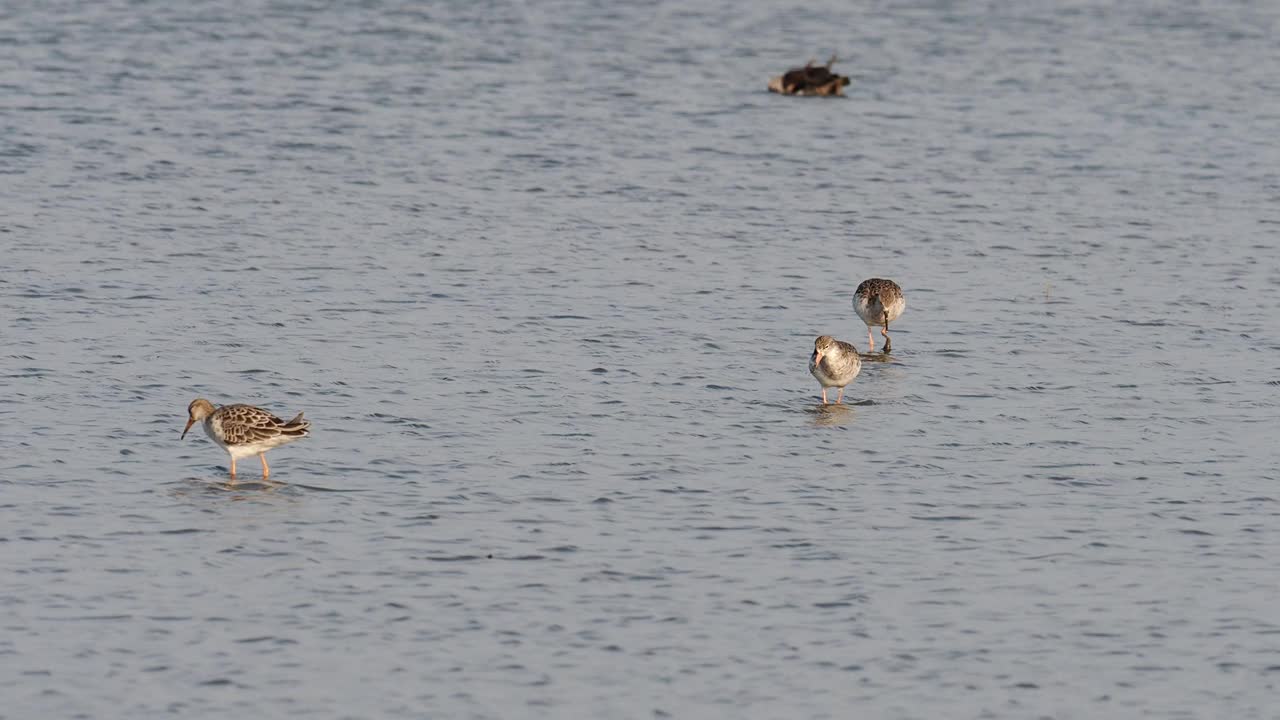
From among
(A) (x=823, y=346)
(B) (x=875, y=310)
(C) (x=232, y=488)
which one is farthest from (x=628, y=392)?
(C) (x=232, y=488)

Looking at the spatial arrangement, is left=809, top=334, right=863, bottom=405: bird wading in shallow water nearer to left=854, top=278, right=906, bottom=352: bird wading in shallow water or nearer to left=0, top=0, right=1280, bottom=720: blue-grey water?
left=0, top=0, right=1280, bottom=720: blue-grey water

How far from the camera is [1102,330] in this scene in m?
29.4

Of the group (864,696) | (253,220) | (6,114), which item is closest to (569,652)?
(864,696)

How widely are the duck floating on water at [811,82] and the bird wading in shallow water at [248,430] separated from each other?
2944 centimetres

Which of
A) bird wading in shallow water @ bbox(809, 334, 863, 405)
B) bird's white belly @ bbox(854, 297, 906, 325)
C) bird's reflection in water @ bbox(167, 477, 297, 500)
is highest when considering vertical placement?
bird's white belly @ bbox(854, 297, 906, 325)

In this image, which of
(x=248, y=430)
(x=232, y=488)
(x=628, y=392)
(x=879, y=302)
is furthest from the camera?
(x=879, y=302)

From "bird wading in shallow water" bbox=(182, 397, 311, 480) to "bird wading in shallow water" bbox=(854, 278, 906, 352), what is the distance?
367 inches

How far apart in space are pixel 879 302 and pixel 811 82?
72.7ft

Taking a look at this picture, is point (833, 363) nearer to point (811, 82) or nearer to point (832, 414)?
point (832, 414)

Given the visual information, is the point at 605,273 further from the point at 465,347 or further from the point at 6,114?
the point at 6,114

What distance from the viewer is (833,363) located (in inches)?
986

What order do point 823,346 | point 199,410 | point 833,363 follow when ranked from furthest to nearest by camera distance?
point 833,363, point 823,346, point 199,410

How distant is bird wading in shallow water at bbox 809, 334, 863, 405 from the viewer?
24.9 metres

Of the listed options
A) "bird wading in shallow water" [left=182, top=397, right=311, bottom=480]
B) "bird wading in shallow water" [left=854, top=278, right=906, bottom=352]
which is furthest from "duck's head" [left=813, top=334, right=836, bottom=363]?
"bird wading in shallow water" [left=182, top=397, right=311, bottom=480]
